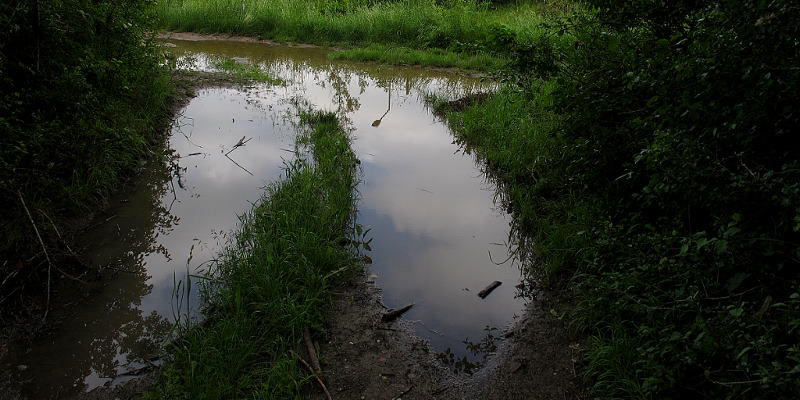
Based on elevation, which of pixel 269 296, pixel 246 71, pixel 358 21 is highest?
pixel 358 21

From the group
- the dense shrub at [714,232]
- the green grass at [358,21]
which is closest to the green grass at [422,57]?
the green grass at [358,21]

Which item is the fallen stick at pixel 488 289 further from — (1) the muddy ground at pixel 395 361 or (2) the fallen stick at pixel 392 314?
(2) the fallen stick at pixel 392 314

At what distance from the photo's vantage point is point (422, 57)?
13.7 meters

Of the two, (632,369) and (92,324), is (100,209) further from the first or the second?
(632,369)

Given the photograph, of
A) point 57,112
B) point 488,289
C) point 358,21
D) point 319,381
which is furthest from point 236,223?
point 358,21

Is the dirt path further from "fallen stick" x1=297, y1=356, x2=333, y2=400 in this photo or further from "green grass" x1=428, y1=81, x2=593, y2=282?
"green grass" x1=428, y1=81, x2=593, y2=282

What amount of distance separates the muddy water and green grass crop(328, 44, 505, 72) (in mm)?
4080

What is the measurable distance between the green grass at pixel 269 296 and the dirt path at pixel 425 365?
0.24 m

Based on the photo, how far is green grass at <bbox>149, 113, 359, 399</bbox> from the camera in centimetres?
298

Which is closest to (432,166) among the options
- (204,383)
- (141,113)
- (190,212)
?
(190,212)

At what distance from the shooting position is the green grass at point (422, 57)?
1320 centimetres

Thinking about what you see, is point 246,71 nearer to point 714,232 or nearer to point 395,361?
point 395,361

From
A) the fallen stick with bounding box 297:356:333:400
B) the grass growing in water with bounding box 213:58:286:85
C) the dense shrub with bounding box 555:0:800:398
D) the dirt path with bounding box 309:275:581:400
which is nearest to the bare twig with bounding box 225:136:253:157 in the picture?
the grass growing in water with bounding box 213:58:286:85

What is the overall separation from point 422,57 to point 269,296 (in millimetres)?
11108
